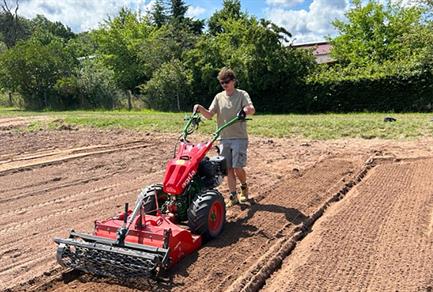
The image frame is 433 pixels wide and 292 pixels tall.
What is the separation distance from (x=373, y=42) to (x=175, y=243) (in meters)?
30.8

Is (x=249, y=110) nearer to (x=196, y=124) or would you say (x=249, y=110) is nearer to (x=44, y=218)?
(x=196, y=124)

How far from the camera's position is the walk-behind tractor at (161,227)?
4641 mm

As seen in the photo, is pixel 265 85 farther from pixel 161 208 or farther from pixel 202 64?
pixel 161 208

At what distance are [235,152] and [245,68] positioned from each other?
64.3 ft

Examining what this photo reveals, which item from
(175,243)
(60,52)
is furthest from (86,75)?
(175,243)

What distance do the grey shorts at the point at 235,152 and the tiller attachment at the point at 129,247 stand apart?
6.00 ft

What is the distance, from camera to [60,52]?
36031 mm

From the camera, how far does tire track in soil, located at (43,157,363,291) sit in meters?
4.69

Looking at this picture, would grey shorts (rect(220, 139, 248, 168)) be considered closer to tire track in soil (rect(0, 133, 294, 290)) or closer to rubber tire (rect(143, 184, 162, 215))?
rubber tire (rect(143, 184, 162, 215))

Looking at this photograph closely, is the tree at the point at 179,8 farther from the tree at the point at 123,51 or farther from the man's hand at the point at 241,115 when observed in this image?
the man's hand at the point at 241,115

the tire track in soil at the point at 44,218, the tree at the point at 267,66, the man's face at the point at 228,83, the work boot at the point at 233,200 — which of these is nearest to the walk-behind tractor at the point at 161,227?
the man's face at the point at 228,83

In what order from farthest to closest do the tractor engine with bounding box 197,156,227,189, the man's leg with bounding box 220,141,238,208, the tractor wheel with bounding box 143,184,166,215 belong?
the man's leg with bounding box 220,141,238,208
the tractor engine with bounding box 197,156,227,189
the tractor wheel with bounding box 143,184,166,215

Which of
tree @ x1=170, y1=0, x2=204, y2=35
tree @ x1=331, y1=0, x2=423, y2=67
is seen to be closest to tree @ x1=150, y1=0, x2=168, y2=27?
tree @ x1=170, y1=0, x2=204, y2=35

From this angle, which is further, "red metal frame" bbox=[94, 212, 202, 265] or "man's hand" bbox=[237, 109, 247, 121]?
"man's hand" bbox=[237, 109, 247, 121]
